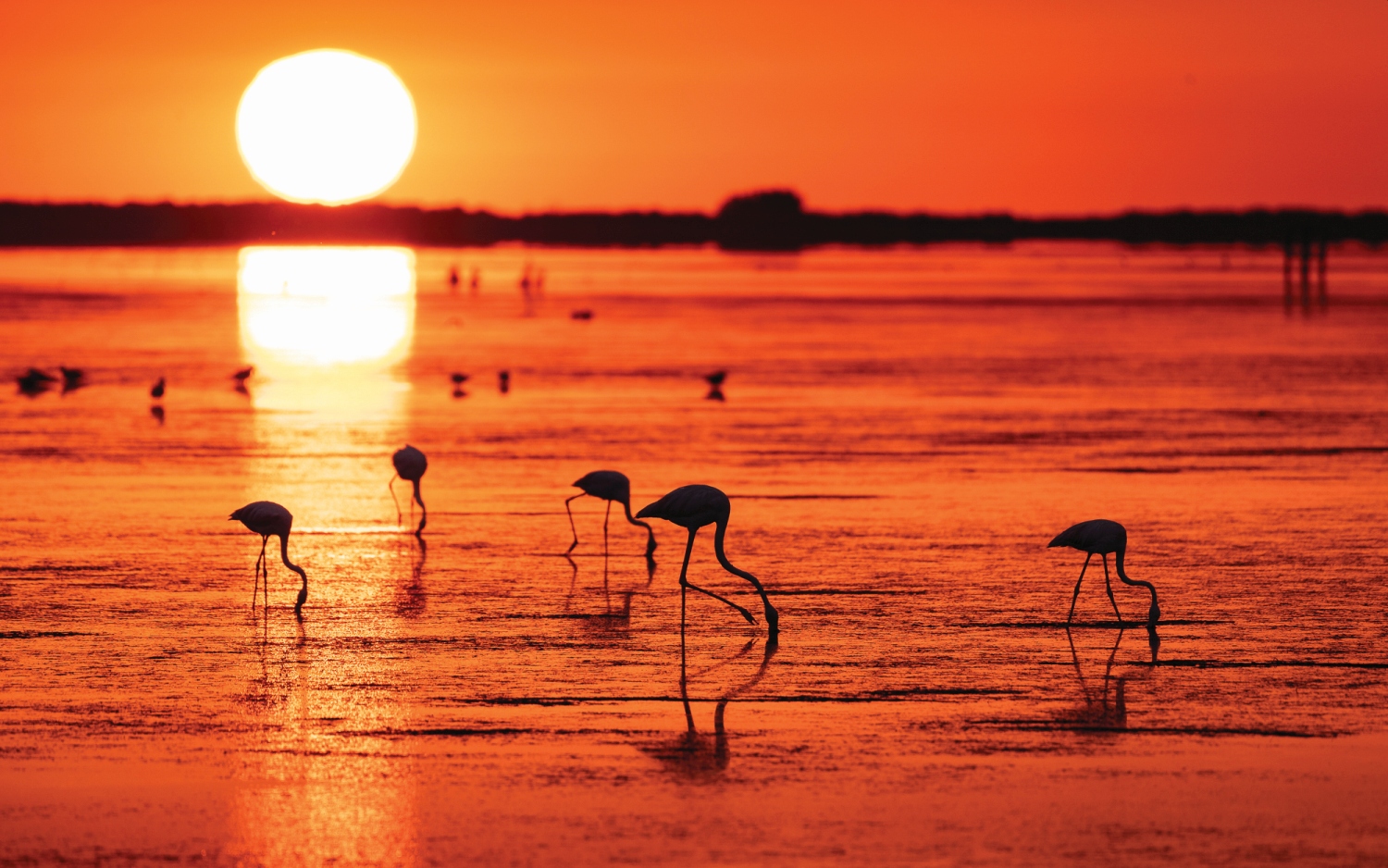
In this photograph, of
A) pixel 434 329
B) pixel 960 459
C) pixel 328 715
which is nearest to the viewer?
pixel 328 715

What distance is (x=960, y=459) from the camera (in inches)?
741

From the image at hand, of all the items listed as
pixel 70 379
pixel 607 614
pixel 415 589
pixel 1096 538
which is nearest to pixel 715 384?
pixel 70 379

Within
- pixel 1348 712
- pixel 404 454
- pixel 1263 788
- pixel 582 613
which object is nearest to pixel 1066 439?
pixel 404 454

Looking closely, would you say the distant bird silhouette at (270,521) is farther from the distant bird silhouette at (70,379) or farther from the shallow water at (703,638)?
the distant bird silhouette at (70,379)

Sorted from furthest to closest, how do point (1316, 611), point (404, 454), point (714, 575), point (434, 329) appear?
point (434, 329)
point (404, 454)
point (714, 575)
point (1316, 611)

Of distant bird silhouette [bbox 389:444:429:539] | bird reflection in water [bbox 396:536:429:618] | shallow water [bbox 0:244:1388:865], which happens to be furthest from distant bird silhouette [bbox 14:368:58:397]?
bird reflection in water [bbox 396:536:429:618]

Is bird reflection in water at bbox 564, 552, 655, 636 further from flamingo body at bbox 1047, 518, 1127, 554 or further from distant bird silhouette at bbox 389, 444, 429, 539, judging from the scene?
flamingo body at bbox 1047, 518, 1127, 554

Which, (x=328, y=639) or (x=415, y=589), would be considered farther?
(x=415, y=589)

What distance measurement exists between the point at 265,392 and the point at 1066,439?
13592 mm

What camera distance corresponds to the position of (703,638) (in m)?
10.6

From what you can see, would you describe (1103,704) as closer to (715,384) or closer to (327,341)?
(715,384)

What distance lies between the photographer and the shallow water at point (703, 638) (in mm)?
7117

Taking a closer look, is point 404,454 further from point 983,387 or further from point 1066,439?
point 983,387

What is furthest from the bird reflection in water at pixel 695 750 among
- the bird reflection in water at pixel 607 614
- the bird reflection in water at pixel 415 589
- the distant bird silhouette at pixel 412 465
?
the distant bird silhouette at pixel 412 465
